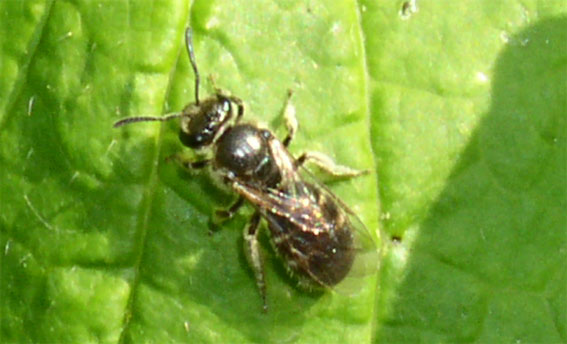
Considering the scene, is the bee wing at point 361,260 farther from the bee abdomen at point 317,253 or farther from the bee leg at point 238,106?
the bee leg at point 238,106

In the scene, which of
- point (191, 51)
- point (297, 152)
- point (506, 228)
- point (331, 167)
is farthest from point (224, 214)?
point (506, 228)

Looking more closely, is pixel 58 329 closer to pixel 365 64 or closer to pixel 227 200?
pixel 227 200

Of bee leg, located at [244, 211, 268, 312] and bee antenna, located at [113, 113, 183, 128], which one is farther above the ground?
bee antenna, located at [113, 113, 183, 128]

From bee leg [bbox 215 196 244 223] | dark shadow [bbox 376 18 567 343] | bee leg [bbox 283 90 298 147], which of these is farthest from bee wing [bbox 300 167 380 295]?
bee leg [bbox 215 196 244 223]

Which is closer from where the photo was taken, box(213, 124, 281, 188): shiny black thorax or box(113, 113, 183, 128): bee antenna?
box(113, 113, 183, 128): bee antenna

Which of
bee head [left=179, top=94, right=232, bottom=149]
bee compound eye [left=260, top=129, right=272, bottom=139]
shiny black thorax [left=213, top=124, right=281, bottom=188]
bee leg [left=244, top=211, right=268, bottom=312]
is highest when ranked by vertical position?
bee head [left=179, top=94, right=232, bottom=149]

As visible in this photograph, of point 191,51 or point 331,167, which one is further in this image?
point 331,167

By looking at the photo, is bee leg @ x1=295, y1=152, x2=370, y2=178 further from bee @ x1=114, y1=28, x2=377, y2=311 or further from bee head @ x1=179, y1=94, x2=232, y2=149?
bee head @ x1=179, y1=94, x2=232, y2=149

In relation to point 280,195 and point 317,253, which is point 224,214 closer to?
point 280,195
